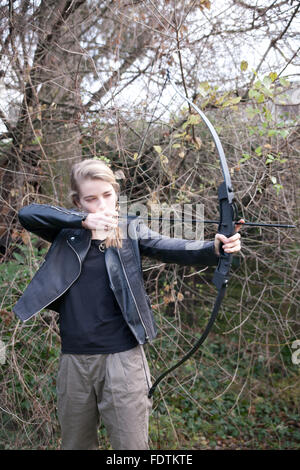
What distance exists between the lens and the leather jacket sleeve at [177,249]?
132cm

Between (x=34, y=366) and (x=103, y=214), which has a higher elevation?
(x=103, y=214)

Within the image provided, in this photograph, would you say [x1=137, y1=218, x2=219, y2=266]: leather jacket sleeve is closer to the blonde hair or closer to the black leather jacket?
the black leather jacket

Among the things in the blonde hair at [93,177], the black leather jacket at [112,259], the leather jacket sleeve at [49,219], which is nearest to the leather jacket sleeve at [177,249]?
the black leather jacket at [112,259]

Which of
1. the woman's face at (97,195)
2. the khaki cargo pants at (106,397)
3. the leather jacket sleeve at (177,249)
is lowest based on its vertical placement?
the khaki cargo pants at (106,397)

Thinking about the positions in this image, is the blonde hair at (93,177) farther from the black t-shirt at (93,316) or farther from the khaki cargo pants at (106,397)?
the khaki cargo pants at (106,397)

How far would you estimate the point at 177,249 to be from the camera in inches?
54.1

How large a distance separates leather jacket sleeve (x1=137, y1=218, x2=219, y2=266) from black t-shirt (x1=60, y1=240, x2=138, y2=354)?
6.9 inches

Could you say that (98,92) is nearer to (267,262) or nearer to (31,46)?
(31,46)

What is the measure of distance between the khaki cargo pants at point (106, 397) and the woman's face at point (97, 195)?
20.5 inches

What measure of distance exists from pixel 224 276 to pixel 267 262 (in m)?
1.67

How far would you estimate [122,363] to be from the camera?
1.32 m

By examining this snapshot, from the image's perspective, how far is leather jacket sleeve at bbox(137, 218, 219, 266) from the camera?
1.32 metres

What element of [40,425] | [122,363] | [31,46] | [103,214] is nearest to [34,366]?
[40,425]

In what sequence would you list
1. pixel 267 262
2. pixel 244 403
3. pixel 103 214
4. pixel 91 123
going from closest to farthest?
pixel 103 214
pixel 91 123
pixel 267 262
pixel 244 403
